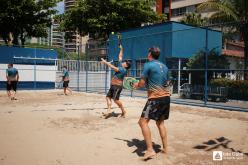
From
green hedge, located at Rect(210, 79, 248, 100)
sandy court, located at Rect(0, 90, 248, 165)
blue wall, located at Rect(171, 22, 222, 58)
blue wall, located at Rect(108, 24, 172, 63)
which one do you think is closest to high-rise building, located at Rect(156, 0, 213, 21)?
blue wall, located at Rect(108, 24, 172, 63)

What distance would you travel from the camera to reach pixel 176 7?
4975 centimetres

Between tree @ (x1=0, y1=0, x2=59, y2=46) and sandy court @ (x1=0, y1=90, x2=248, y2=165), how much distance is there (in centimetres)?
1696

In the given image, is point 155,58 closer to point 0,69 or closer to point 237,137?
point 237,137

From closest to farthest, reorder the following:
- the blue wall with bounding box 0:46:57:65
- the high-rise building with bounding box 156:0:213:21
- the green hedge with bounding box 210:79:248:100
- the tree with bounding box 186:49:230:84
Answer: the green hedge with bounding box 210:79:248:100, the tree with bounding box 186:49:230:84, the blue wall with bounding box 0:46:57:65, the high-rise building with bounding box 156:0:213:21

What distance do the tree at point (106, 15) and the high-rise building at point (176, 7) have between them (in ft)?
43.1

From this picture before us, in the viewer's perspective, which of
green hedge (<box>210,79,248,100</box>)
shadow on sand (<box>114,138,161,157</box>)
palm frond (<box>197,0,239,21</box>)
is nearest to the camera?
shadow on sand (<box>114,138,161,157</box>)

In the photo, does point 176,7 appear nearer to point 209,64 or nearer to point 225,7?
point 225,7

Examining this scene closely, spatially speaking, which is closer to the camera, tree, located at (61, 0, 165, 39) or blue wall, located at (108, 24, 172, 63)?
blue wall, located at (108, 24, 172, 63)

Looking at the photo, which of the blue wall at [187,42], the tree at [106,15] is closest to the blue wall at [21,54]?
Answer: the blue wall at [187,42]

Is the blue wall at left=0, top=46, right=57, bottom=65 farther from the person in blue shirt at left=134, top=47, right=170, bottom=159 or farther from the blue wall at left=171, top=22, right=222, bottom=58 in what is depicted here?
the person in blue shirt at left=134, top=47, right=170, bottom=159

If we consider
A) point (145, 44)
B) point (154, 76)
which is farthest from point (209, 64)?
point (154, 76)

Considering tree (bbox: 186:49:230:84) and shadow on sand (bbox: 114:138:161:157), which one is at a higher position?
tree (bbox: 186:49:230:84)

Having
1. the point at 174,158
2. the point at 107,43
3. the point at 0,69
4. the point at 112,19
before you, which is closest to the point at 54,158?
the point at 174,158

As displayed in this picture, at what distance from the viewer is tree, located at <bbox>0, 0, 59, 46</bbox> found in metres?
24.6
